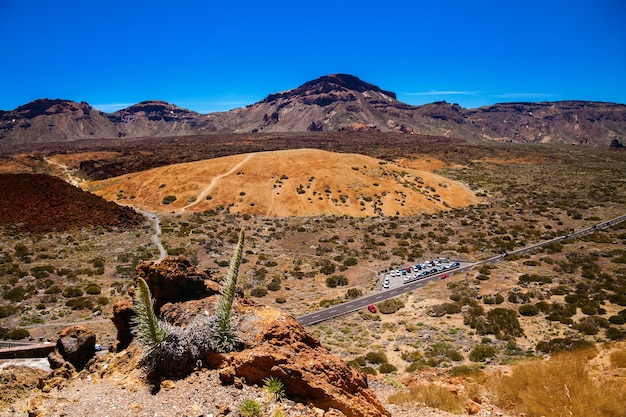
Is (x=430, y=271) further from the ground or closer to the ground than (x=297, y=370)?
closer to the ground

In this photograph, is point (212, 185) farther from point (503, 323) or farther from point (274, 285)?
point (503, 323)

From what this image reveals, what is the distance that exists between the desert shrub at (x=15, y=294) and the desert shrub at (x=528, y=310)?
34650 millimetres

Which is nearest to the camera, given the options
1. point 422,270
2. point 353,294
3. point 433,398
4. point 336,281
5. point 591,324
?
point 433,398

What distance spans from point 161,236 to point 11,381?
35088 millimetres

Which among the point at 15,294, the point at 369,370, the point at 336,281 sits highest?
the point at 15,294

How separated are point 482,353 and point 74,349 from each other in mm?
18385

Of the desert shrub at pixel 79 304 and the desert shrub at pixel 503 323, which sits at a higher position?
the desert shrub at pixel 79 304

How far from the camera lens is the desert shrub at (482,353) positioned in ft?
60.6

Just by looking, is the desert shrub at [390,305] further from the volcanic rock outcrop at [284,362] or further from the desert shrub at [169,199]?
the desert shrub at [169,199]

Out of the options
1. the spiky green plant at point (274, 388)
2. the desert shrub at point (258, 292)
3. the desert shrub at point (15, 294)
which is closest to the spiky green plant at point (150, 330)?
the spiky green plant at point (274, 388)

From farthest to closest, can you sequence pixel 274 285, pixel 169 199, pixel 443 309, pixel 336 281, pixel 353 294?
pixel 169 199
pixel 336 281
pixel 274 285
pixel 353 294
pixel 443 309

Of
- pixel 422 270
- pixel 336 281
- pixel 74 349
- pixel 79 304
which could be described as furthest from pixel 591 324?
pixel 79 304

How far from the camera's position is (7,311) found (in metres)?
23.2

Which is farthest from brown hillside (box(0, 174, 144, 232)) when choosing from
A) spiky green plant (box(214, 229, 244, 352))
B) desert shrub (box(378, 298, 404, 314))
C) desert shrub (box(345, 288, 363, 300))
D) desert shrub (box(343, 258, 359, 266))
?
spiky green plant (box(214, 229, 244, 352))
